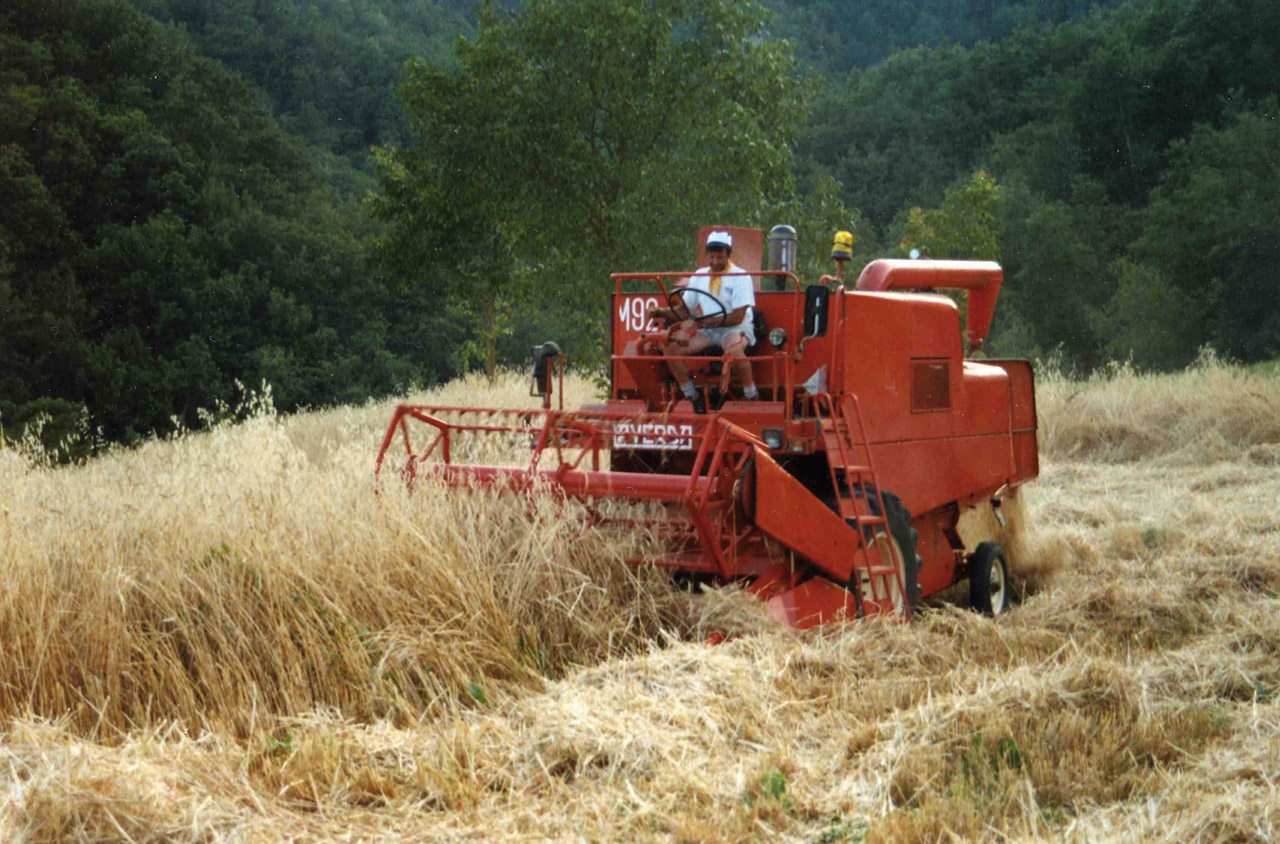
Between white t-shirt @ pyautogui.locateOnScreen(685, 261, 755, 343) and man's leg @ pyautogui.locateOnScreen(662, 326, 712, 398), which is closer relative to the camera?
white t-shirt @ pyautogui.locateOnScreen(685, 261, 755, 343)

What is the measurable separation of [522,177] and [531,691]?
11669 mm

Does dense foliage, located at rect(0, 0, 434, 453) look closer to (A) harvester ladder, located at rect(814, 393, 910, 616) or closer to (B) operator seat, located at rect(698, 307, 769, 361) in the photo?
(B) operator seat, located at rect(698, 307, 769, 361)

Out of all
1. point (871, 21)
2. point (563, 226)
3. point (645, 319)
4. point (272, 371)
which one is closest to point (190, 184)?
point (272, 371)

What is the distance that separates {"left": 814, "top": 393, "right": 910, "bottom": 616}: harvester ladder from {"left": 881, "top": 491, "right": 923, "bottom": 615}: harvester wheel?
0.03 m

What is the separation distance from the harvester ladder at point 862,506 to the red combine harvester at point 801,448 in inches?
0.5

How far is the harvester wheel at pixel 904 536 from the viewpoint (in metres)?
6.79

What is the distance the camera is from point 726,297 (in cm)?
695

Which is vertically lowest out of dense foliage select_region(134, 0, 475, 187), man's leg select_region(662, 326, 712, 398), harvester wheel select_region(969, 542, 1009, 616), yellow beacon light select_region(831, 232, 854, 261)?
harvester wheel select_region(969, 542, 1009, 616)

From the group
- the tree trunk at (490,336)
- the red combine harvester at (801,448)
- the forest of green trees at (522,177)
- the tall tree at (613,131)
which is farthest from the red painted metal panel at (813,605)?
the tree trunk at (490,336)

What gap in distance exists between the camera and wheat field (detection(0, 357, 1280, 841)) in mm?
4074

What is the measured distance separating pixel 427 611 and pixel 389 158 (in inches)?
721

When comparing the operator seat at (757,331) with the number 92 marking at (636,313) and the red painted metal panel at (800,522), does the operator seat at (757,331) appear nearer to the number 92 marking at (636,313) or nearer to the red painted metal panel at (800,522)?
the number 92 marking at (636,313)

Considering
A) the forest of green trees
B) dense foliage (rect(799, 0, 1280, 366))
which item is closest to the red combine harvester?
the forest of green trees

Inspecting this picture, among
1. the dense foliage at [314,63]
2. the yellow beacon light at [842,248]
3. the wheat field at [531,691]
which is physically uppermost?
the dense foliage at [314,63]
